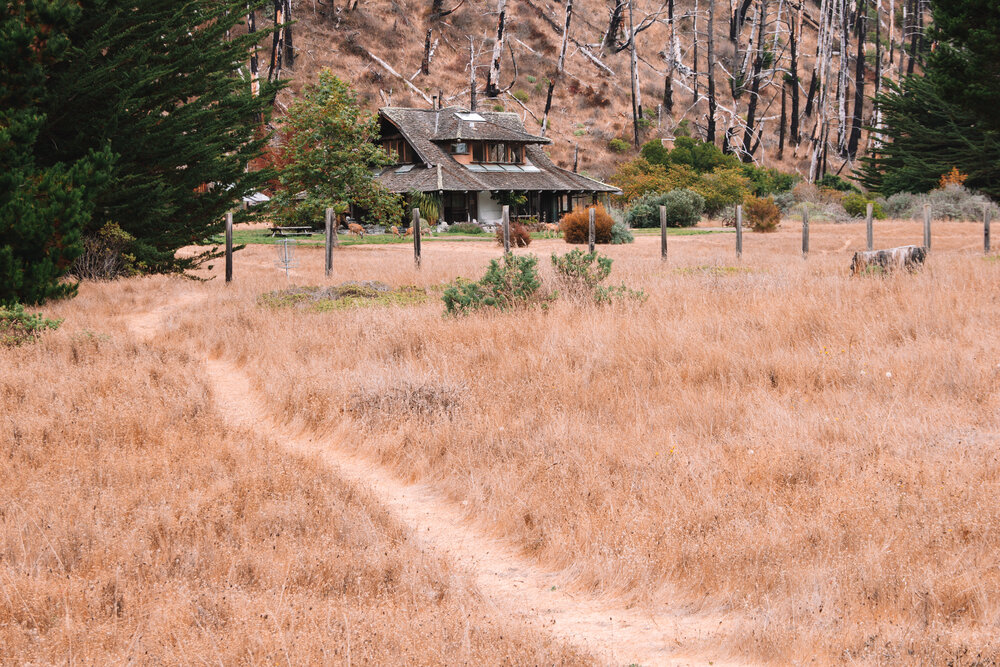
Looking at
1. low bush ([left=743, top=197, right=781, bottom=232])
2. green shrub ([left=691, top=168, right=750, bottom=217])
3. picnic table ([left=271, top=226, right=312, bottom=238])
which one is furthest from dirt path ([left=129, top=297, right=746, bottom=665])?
green shrub ([left=691, top=168, right=750, bottom=217])

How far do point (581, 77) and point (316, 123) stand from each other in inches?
2033

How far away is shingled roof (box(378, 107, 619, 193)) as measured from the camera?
151 feet

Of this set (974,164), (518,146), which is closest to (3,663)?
(974,164)

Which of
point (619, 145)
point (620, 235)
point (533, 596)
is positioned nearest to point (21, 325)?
point (533, 596)

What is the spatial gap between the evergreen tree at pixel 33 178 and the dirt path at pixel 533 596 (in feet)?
29.2

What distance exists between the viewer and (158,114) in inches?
763

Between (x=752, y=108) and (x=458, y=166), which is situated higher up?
(x=752, y=108)

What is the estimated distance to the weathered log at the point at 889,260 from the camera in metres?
14.8

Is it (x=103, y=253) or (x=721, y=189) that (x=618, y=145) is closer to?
(x=721, y=189)

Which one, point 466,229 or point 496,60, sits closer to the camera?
point 466,229

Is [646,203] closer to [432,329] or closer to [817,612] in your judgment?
[432,329]

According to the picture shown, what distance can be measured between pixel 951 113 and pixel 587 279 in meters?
32.5

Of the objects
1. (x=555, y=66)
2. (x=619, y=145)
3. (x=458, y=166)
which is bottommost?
(x=458, y=166)

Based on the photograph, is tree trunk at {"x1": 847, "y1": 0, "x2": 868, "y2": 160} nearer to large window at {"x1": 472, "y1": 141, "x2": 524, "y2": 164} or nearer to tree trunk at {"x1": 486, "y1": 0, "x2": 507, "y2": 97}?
tree trunk at {"x1": 486, "y1": 0, "x2": 507, "y2": 97}
